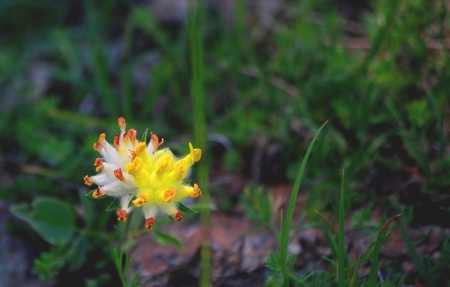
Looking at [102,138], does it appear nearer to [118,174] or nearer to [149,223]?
[118,174]

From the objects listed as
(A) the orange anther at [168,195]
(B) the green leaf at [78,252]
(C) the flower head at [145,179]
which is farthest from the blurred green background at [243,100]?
(A) the orange anther at [168,195]

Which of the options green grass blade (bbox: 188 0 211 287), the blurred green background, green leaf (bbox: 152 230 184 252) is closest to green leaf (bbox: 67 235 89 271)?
the blurred green background

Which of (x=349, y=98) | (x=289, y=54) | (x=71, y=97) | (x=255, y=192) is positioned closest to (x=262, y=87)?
(x=289, y=54)

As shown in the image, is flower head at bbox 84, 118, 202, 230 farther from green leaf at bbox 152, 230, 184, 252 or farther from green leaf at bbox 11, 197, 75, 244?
green leaf at bbox 11, 197, 75, 244

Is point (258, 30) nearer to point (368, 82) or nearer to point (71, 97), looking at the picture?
point (368, 82)

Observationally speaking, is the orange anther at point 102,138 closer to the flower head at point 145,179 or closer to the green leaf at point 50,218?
the flower head at point 145,179

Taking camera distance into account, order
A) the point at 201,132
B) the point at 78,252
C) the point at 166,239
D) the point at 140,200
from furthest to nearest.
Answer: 1. the point at 201,132
2. the point at 78,252
3. the point at 166,239
4. the point at 140,200

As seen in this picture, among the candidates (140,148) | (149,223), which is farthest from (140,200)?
(140,148)
